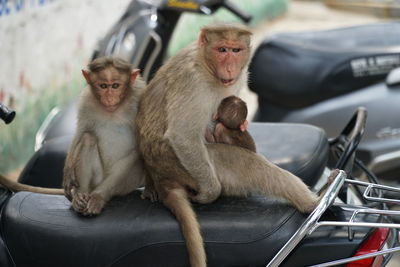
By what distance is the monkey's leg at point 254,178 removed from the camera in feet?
7.41

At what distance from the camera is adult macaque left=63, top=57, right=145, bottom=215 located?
239 centimetres

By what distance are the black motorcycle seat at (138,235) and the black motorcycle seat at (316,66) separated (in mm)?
1963

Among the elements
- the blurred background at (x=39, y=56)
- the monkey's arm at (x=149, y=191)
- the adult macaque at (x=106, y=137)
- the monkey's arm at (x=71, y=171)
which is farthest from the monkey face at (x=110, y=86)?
the blurred background at (x=39, y=56)

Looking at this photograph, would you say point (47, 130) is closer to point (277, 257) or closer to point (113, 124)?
point (113, 124)

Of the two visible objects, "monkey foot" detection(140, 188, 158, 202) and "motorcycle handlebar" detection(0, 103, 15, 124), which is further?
"monkey foot" detection(140, 188, 158, 202)

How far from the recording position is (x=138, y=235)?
213 cm

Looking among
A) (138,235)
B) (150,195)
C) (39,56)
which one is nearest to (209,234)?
(138,235)

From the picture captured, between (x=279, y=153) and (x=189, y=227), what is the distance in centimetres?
80

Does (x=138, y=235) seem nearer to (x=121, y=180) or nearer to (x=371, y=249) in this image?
(x=121, y=180)

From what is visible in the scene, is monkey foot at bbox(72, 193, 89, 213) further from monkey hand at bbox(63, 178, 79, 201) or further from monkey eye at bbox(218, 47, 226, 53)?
monkey eye at bbox(218, 47, 226, 53)

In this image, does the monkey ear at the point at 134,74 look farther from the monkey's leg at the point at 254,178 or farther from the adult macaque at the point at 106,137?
the monkey's leg at the point at 254,178

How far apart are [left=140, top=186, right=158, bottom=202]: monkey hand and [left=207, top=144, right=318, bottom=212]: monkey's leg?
0.22m

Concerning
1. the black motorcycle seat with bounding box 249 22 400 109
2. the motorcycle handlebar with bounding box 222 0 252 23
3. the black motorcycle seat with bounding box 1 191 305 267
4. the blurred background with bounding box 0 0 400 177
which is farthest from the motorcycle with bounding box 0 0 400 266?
the blurred background with bounding box 0 0 400 177

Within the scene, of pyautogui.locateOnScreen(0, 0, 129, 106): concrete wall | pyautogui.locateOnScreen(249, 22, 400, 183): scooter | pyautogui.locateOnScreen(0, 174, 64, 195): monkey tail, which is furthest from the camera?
pyautogui.locateOnScreen(0, 0, 129, 106): concrete wall
